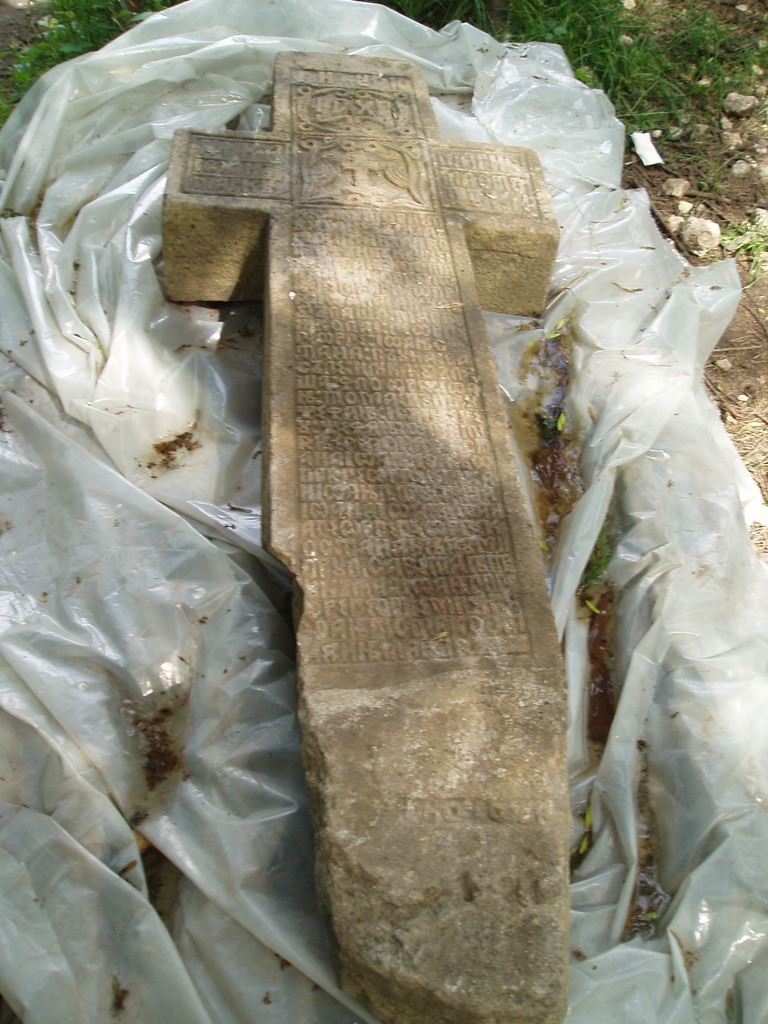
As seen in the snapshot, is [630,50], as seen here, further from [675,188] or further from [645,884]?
[645,884]

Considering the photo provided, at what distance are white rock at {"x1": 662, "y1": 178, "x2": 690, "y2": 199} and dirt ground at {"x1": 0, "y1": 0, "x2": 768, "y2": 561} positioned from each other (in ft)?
0.04

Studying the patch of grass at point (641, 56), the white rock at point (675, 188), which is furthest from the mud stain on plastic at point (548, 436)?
the patch of grass at point (641, 56)

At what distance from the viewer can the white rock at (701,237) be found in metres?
3.21

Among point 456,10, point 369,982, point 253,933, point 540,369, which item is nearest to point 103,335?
point 540,369

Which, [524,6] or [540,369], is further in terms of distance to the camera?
[524,6]

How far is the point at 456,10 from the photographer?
12.0 feet

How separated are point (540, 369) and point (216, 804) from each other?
1.64 m

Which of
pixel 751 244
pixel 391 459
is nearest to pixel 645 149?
pixel 751 244

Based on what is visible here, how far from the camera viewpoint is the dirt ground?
2820 millimetres

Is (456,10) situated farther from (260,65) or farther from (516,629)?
(516,629)

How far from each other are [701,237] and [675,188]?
32cm

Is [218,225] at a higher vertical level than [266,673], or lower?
higher

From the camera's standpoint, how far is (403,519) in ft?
6.01

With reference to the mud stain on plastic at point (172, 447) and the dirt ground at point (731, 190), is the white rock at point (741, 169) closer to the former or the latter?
the dirt ground at point (731, 190)
